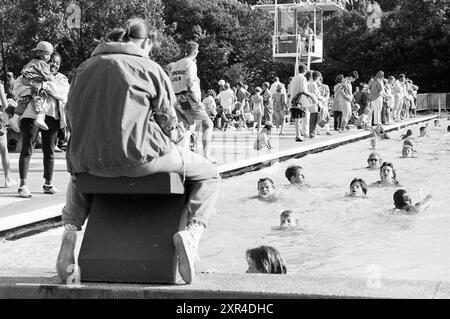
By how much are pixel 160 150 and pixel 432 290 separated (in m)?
1.69

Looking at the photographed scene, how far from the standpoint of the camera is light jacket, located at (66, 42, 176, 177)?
14.4 ft

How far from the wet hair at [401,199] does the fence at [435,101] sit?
3794 centimetres

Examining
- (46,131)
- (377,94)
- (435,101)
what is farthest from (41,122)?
(435,101)

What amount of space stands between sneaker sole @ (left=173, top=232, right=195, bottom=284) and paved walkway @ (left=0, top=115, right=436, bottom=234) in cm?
356

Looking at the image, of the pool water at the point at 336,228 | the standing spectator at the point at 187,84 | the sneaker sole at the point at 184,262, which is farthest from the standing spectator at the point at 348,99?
the sneaker sole at the point at 184,262

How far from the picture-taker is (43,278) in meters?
4.66

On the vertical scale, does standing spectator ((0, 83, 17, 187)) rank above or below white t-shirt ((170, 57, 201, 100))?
below

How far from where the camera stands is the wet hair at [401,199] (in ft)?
31.0

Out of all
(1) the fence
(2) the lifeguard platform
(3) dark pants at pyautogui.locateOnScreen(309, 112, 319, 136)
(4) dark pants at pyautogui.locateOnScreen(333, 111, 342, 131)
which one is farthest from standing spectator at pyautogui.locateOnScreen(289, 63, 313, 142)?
(1) the fence

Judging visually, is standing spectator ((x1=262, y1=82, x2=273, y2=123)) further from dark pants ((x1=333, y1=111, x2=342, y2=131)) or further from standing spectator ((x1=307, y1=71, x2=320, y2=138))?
standing spectator ((x1=307, y1=71, x2=320, y2=138))

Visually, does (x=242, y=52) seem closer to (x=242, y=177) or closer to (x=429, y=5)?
(x=429, y=5)

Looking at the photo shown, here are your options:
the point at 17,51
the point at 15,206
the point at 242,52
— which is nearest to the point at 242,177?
the point at 15,206

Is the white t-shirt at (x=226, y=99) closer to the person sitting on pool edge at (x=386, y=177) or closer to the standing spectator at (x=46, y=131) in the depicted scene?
the person sitting on pool edge at (x=386, y=177)

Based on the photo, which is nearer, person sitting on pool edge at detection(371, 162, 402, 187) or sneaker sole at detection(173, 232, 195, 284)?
sneaker sole at detection(173, 232, 195, 284)
